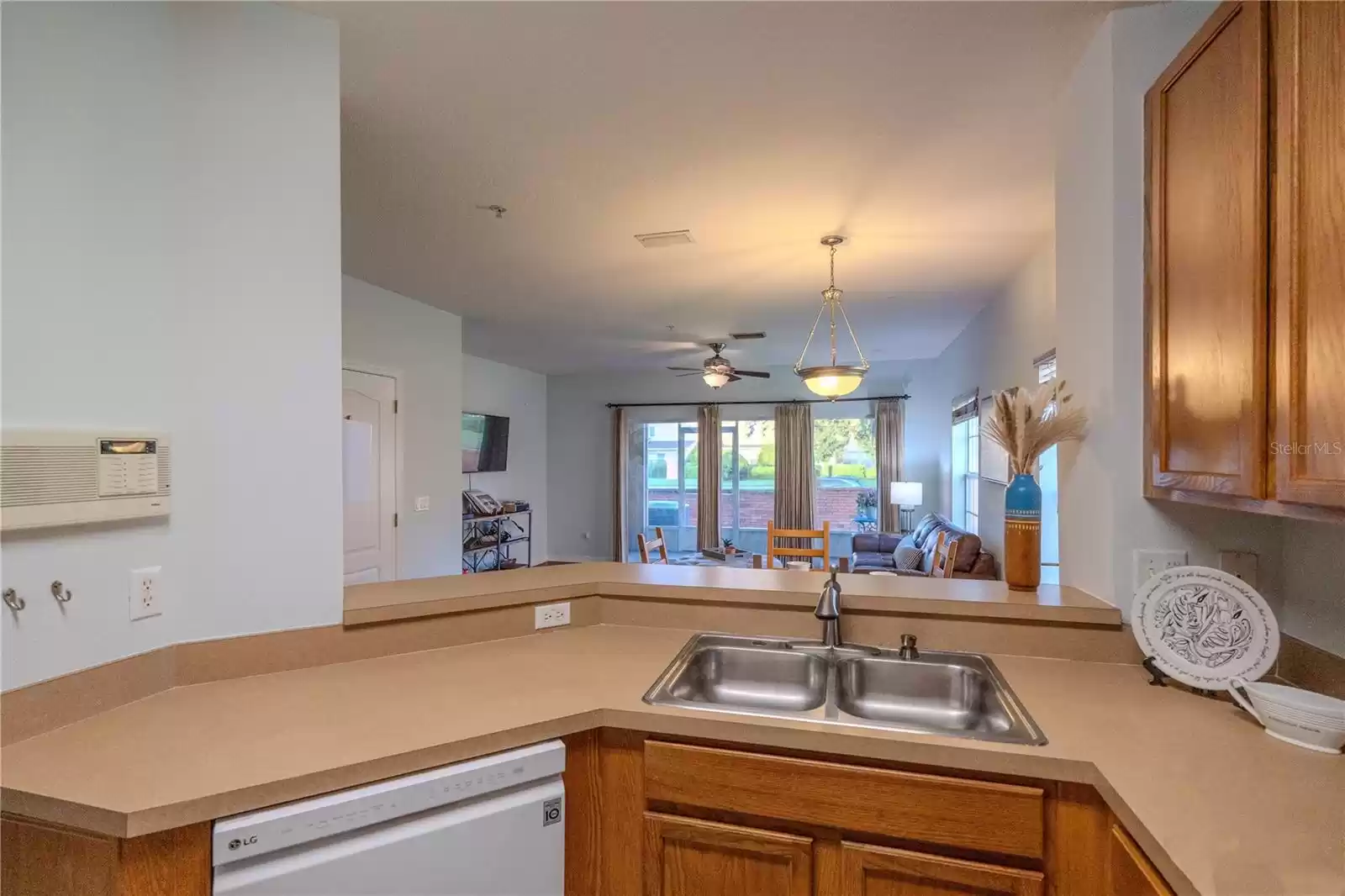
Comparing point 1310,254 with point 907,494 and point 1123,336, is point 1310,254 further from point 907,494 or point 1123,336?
point 907,494

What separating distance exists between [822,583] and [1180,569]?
2.74ft

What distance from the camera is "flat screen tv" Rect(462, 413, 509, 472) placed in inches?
236

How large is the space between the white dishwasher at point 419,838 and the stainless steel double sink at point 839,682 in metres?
0.31

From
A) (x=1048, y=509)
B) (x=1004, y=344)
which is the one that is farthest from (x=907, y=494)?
(x=1048, y=509)

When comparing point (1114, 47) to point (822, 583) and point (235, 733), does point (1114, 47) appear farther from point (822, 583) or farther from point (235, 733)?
point (235, 733)

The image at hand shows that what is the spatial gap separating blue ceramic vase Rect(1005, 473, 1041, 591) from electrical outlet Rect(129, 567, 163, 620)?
2073 millimetres

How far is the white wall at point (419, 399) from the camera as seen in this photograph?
362cm

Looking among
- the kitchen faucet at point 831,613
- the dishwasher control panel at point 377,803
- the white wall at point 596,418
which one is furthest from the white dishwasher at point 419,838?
the white wall at point 596,418

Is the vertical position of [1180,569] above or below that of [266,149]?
below

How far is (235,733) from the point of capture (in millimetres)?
1052

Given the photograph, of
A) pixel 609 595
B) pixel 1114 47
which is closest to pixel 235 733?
pixel 609 595

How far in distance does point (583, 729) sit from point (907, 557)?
457 cm

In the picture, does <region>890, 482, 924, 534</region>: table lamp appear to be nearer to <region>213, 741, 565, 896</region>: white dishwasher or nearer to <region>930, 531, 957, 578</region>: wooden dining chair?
<region>930, 531, 957, 578</region>: wooden dining chair

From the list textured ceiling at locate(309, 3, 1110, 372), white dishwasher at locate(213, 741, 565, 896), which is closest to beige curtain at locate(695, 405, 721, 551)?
textured ceiling at locate(309, 3, 1110, 372)
